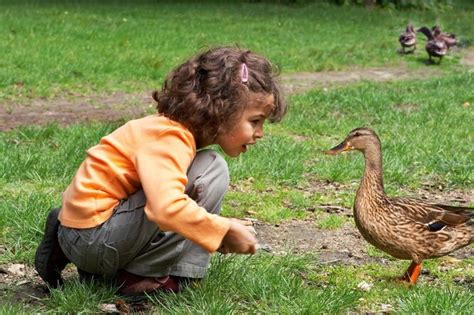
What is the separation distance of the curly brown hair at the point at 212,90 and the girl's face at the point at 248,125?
25mm

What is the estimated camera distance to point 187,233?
140 inches

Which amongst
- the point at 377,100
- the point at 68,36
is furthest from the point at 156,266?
the point at 68,36

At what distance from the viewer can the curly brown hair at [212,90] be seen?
3.79m

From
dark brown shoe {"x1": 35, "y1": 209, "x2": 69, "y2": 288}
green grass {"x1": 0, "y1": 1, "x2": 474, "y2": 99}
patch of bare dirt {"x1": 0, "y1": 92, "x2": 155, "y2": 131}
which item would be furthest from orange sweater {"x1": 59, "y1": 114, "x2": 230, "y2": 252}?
green grass {"x1": 0, "y1": 1, "x2": 474, "y2": 99}

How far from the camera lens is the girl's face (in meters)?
3.87

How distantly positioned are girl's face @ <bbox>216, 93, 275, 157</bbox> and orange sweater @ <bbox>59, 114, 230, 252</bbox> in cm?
19

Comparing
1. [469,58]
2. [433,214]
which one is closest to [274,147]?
[433,214]

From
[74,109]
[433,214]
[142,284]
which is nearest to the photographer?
[142,284]

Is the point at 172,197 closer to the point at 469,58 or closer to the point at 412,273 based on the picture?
the point at 412,273

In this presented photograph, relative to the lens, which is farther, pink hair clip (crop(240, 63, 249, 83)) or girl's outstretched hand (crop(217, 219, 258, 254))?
pink hair clip (crop(240, 63, 249, 83))

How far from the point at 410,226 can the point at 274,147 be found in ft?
10.9

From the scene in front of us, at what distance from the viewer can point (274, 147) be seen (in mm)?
7773

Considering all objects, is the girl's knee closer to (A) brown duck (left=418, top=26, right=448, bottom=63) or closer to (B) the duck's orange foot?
(B) the duck's orange foot

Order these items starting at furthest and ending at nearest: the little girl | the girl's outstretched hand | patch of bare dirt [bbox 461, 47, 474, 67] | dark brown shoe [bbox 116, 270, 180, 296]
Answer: patch of bare dirt [bbox 461, 47, 474, 67] → dark brown shoe [bbox 116, 270, 180, 296] → the little girl → the girl's outstretched hand
